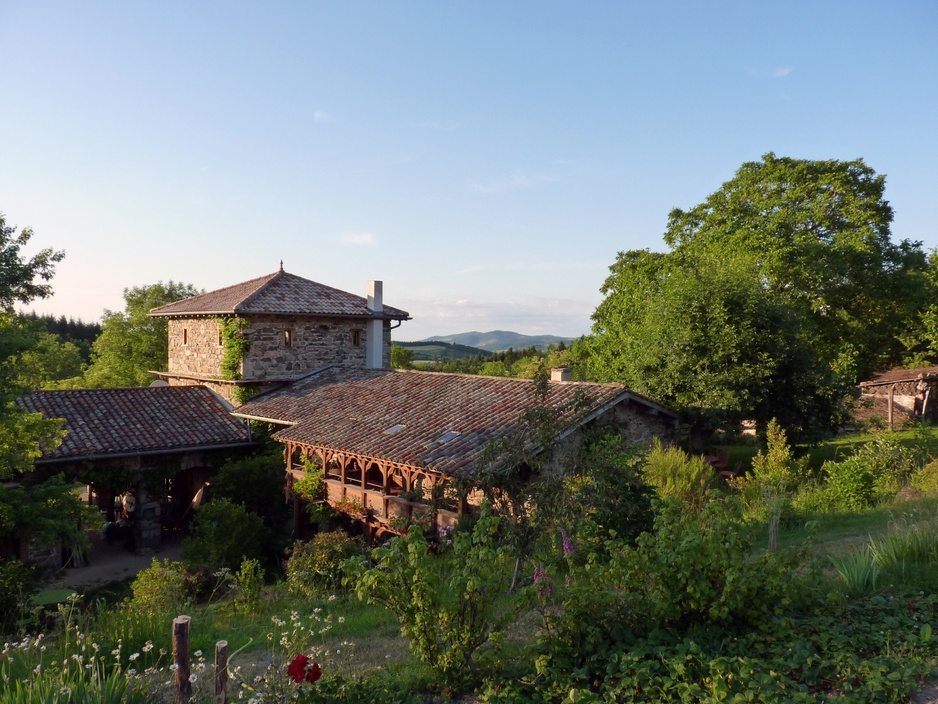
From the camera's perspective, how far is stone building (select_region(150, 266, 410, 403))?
18.1 m

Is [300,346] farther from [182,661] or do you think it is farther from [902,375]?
[902,375]

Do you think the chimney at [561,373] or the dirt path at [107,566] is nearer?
A: the dirt path at [107,566]

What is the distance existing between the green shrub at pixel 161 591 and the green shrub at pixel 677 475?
319 inches

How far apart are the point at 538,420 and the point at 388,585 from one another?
320 cm

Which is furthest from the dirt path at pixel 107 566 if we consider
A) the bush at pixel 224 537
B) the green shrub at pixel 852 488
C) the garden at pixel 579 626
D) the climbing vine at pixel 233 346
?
the green shrub at pixel 852 488

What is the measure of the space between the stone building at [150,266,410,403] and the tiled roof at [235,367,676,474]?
1.09m

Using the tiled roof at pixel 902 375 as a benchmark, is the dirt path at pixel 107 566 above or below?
below

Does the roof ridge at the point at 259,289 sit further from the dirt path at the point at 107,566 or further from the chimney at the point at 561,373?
the chimney at the point at 561,373

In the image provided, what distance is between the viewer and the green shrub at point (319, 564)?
398 inches

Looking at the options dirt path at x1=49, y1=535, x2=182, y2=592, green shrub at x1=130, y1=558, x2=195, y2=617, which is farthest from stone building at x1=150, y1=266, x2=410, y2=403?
green shrub at x1=130, y1=558, x2=195, y2=617

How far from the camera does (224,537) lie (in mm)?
12727

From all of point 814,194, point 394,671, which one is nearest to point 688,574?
point 394,671

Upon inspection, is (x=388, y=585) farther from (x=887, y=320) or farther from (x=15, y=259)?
(x=887, y=320)

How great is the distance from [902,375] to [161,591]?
103ft
